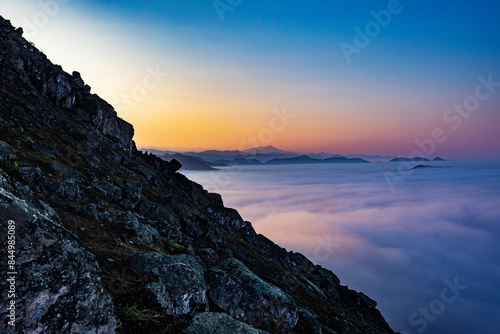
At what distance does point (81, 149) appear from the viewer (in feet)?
115

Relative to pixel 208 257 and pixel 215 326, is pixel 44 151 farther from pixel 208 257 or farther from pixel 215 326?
pixel 215 326

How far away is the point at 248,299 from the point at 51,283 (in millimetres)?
9805

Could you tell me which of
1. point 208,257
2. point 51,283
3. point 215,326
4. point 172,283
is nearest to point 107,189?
point 208,257

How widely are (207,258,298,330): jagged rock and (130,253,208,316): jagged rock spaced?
Answer: 1.39 m

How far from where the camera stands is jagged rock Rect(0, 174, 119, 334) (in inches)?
257

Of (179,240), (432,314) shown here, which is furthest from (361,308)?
(432,314)

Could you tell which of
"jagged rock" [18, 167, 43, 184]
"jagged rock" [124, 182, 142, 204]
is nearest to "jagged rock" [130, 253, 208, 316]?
"jagged rock" [18, 167, 43, 184]

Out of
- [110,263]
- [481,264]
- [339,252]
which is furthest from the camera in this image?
[481,264]

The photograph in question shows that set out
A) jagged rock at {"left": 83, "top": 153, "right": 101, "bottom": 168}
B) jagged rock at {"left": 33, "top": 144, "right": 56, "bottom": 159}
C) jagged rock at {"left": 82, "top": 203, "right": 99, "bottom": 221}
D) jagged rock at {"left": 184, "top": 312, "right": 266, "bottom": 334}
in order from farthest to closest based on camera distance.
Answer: jagged rock at {"left": 83, "top": 153, "right": 101, "bottom": 168}, jagged rock at {"left": 33, "top": 144, "right": 56, "bottom": 159}, jagged rock at {"left": 82, "top": 203, "right": 99, "bottom": 221}, jagged rock at {"left": 184, "top": 312, "right": 266, "bottom": 334}

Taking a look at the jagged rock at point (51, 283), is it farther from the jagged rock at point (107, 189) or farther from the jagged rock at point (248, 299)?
the jagged rock at point (107, 189)

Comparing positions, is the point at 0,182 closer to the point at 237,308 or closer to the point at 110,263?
the point at 110,263

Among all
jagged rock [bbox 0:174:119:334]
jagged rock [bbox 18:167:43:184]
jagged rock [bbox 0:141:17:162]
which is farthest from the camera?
jagged rock [bbox 18:167:43:184]

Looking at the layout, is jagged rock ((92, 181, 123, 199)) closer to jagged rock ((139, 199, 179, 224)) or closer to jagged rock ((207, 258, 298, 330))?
jagged rock ((139, 199, 179, 224))

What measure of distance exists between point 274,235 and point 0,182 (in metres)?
173
